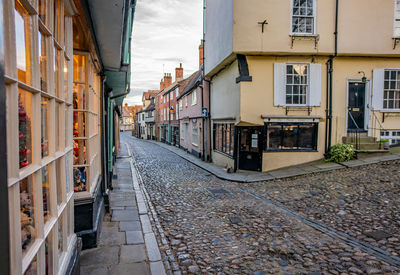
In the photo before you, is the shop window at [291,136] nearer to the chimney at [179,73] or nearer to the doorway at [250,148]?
the doorway at [250,148]

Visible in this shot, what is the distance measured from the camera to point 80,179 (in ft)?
14.3

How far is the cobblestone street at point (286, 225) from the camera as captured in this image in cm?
424

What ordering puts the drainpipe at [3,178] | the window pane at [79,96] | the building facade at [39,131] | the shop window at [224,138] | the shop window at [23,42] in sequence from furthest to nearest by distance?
the shop window at [224,138] → the window pane at [79,96] → the shop window at [23,42] → the building facade at [39,131] → the drainpipe at [3,178]

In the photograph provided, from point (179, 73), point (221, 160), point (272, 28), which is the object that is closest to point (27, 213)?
point (272, 28)

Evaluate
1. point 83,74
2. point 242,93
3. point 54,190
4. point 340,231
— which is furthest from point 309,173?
point 54,190

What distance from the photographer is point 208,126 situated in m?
17.5

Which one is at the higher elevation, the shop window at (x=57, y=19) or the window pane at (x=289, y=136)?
the shop window at (x=57, y=19)

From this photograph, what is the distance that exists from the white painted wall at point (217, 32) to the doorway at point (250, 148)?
3535 mm

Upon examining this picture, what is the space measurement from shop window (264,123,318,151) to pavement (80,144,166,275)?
655cm

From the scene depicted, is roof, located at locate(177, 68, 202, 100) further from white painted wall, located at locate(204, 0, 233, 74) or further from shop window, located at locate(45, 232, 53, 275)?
shop window, located at locate(45, 232, 53, 275)

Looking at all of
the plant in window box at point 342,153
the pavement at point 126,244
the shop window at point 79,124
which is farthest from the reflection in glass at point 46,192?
the plant in window box at point 342,153

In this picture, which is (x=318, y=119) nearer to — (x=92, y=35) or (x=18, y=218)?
(x=92, y=35)

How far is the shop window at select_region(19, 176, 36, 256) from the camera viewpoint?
64.7 inches

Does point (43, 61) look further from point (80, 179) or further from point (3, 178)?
point (80, 179)
